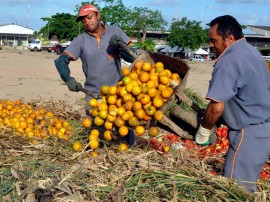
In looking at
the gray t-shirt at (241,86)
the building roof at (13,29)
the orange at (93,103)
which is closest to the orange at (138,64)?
the orange at (93,103)

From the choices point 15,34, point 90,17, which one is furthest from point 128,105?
point 15,34

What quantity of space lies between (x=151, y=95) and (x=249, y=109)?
1.21 meters

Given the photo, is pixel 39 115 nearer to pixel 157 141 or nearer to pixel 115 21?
pixel 157 141

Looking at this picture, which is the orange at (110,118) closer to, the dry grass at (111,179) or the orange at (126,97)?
the orange at (126,97)

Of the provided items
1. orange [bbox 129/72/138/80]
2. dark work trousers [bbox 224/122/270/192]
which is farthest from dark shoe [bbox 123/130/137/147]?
dark work trousers [bbox 224/122/270/192]

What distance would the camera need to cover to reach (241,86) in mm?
3633

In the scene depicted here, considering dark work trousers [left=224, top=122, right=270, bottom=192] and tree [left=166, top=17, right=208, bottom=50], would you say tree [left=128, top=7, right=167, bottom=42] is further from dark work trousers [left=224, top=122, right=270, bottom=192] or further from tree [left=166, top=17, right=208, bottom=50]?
Result: dark work trousers [left=224, top=122, right=270, bottom=192]

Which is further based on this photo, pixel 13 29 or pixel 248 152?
pixel 13 29

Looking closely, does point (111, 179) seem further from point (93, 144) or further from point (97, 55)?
point (97, 55)

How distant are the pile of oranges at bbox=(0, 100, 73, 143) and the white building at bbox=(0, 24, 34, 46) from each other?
84.0 meters

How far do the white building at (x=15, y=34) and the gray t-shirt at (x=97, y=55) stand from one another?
279 feet

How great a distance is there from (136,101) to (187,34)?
50.9 metres

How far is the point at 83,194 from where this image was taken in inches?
150

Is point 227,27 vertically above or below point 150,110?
above
